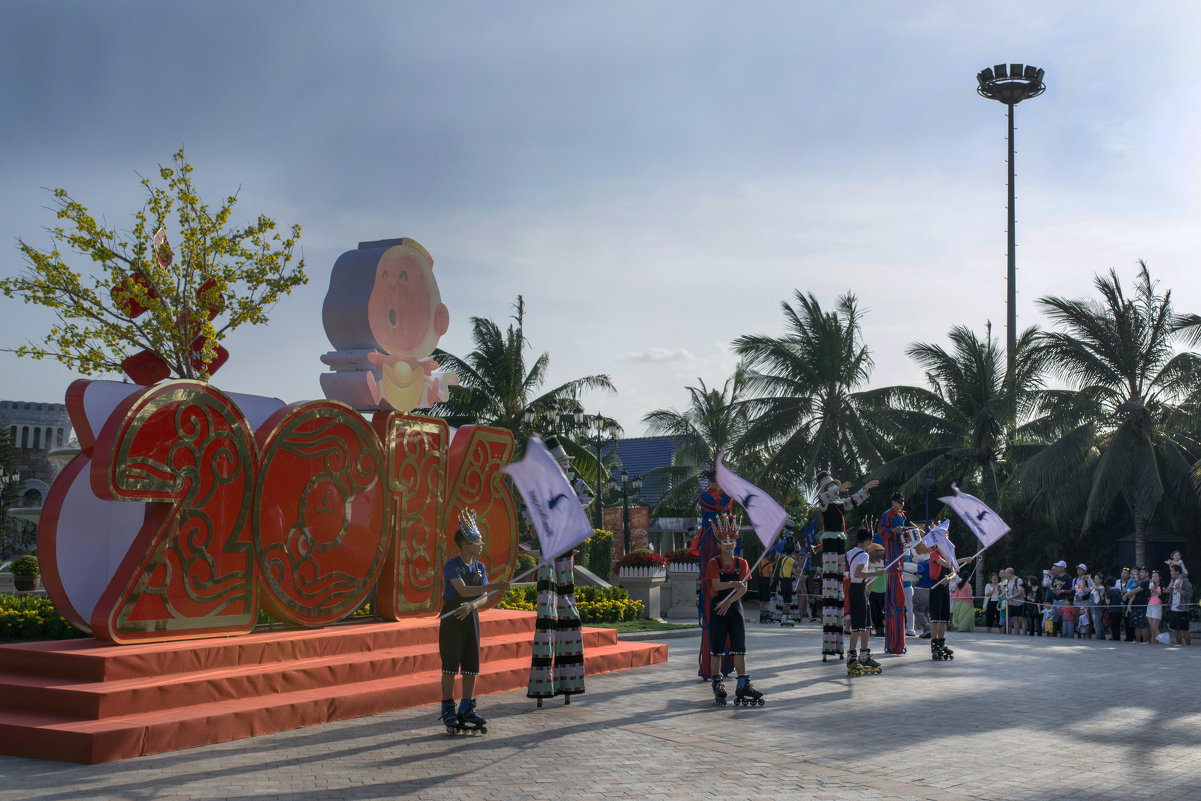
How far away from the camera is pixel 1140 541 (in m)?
24.4

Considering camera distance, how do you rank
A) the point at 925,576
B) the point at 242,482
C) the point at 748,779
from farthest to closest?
the point at 925,576 < the point at 242,482 < the point at 748,779

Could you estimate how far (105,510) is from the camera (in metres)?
9.41

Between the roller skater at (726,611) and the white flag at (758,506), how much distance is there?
0.44 metres

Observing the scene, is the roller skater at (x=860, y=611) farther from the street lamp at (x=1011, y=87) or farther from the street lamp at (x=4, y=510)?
the street lamp at (x=4, y=510)

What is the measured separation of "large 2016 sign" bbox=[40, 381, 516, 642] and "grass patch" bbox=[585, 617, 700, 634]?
7.32 metres

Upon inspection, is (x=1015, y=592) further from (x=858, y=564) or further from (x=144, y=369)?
(x=144, y=369)

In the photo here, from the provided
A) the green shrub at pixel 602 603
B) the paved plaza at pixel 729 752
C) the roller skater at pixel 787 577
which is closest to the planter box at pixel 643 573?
the green shrub at pixel 602 603

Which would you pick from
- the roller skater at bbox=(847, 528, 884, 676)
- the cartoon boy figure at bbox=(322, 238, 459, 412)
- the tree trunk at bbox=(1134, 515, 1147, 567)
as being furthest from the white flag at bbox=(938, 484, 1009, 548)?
the tree trunk at bbox=(1134, 515, 1147, 567)

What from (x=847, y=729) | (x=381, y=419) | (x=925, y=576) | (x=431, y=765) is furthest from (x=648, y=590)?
(x=431, y=765)

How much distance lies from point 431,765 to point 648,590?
47.6ft

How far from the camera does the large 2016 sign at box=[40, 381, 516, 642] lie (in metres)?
8.67

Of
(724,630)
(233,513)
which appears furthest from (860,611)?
(233,513)

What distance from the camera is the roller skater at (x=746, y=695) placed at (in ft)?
32.7

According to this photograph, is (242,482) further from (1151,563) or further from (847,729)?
(1151,563)
